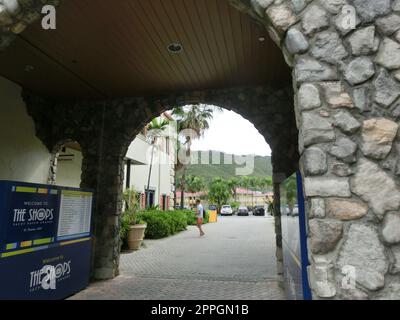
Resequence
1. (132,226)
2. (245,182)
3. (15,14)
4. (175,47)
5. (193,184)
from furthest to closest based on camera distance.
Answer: (245,182) < (193,184) < (132,226) < (175,47) < (15,14)

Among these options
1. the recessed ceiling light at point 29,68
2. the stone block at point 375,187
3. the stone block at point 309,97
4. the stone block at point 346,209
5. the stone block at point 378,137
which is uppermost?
the recessed ceiling light at point 29,68

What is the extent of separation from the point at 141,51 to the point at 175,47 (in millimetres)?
517

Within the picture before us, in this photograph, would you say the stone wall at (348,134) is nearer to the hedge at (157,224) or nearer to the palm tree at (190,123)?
the hedge at (157,224)

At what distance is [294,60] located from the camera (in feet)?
7.35

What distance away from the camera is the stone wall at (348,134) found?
6.15ft

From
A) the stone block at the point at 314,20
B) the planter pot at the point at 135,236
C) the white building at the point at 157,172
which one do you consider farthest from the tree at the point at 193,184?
the stone block at the point at 314,20

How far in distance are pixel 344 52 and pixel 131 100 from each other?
16.7ft

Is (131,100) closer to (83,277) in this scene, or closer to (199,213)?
(83,277)

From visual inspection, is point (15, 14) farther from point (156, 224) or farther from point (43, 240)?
point (156, 224)

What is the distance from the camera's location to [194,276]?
6.34 meters

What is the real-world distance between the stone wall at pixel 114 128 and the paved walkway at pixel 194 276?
0.75 metres

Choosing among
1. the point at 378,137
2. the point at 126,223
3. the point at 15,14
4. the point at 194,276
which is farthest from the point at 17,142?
the point at 378,137

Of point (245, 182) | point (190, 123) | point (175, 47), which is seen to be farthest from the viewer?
point (245, 182)

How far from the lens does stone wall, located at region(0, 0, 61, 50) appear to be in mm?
2654
